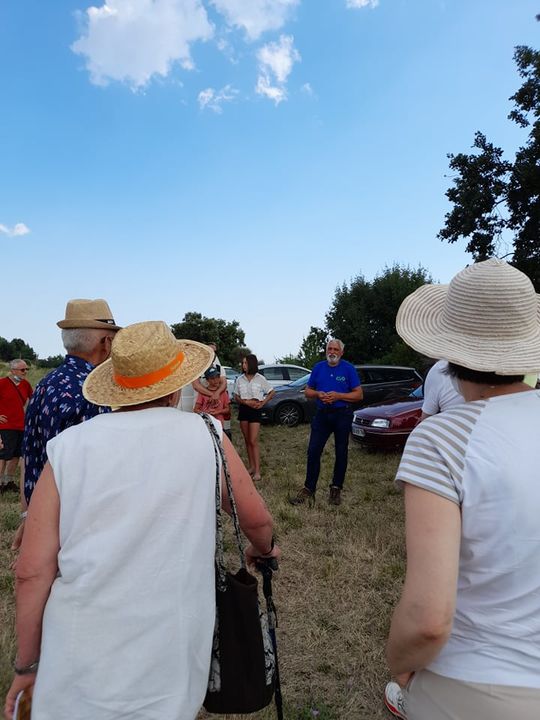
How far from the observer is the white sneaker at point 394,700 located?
8.54 ft

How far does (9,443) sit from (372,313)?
1170 inches

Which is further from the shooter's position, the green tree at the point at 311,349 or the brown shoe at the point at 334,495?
the green tree at the point at 311,349

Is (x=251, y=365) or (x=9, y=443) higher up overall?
(x=251, y=365)

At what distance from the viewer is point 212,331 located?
169 feet

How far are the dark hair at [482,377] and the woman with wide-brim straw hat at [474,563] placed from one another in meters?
0.04

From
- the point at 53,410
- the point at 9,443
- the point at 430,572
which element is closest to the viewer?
the point at 430,572

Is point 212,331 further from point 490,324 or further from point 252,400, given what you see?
A: point 490,324

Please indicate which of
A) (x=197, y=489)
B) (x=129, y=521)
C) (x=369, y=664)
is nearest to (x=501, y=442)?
(x=197, y=489)

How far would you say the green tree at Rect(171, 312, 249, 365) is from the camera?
50.8 m

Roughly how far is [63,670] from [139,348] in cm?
91

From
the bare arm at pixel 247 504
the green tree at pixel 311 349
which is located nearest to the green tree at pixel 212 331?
the green tree at pixel 311 349

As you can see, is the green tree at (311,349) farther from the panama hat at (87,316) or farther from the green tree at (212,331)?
the panama hat at (87,316)

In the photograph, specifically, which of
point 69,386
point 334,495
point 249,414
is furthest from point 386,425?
point 69,386

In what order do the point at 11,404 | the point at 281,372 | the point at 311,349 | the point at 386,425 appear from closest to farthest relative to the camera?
the point at 11,404 < the point at 386,425 < the point at 281,372 < the point at 311,349
